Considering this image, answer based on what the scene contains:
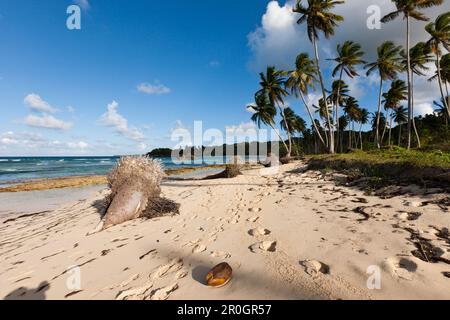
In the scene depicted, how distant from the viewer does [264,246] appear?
10.5 ft

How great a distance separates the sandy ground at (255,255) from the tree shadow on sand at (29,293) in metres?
0.02

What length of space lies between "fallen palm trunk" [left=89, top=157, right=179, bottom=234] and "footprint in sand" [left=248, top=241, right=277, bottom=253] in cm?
308

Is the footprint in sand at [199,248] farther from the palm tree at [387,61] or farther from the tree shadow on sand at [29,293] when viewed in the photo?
the palm tree at [387,61]

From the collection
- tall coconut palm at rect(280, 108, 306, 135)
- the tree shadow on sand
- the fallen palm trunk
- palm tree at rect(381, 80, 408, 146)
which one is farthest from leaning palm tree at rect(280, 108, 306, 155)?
the tree shadow on sand

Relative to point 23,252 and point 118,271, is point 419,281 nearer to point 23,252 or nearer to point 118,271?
point 118,271

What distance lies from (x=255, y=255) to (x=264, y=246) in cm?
30

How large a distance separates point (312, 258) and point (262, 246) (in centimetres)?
71

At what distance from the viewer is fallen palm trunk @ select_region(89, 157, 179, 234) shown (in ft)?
17.7

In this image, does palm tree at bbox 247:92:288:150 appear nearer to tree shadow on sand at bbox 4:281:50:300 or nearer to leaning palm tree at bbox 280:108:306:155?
leaning palm tree at bbox 280:108:306:155

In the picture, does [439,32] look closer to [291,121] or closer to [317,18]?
[317,18]

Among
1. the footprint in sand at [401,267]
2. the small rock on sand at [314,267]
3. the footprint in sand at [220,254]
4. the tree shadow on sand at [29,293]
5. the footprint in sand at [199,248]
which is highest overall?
the footprint in sand at [401,267]

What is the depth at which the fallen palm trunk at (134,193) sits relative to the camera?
17.7ft

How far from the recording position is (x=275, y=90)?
30.2 m

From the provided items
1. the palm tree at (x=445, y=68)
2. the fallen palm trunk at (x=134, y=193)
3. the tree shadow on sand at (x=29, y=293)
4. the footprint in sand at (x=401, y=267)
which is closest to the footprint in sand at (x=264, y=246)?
the footprint in sand at (x=401, y=267)
